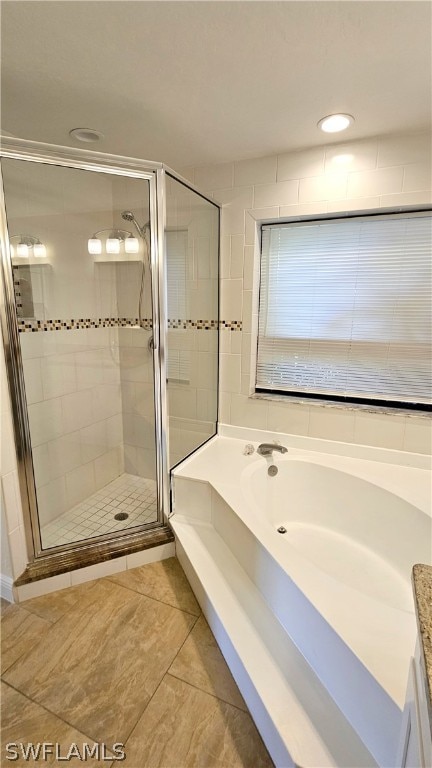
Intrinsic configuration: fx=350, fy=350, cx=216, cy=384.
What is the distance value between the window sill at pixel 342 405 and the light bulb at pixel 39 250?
163 centimetres

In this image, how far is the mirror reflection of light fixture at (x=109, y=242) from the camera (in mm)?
2418

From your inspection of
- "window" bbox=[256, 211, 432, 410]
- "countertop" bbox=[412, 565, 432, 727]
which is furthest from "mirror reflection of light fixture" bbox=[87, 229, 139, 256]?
"countertop" bbox=[412, 565, 432, 727]

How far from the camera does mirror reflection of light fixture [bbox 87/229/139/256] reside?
2418mm

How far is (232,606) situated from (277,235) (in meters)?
2.17

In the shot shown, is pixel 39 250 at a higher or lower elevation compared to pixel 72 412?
higher

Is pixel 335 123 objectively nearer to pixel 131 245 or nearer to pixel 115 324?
pixel 131 245

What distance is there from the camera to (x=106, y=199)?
7.63 ft

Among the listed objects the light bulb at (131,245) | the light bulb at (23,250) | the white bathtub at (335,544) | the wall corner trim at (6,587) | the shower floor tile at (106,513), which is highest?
the light bulb at (131,245)

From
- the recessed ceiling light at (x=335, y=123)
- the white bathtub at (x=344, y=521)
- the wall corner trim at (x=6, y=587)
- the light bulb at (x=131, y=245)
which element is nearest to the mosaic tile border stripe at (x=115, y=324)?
the light bulb at (x=131, y=245)

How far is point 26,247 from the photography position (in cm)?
196

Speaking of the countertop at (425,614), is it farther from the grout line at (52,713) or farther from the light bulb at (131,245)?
the light bulb at (131,245)

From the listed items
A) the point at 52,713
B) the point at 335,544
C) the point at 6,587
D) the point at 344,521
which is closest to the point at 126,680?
the point at 52,713

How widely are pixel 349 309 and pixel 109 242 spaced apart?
171 centimetres

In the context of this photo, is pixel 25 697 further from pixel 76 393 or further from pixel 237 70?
pixel 237 70
